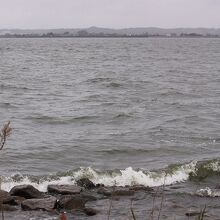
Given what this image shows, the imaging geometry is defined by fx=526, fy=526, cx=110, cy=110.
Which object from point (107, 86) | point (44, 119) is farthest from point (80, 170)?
point (107, 86)

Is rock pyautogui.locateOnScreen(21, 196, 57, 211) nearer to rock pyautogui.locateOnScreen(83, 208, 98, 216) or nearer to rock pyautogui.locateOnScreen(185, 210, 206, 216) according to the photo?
rock pyautogui.locateOnScreen(83, 208, 98, 216)

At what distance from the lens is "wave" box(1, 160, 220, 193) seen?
1293 cm

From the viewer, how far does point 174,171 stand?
14.0 m

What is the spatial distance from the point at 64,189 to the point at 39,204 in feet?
4.66

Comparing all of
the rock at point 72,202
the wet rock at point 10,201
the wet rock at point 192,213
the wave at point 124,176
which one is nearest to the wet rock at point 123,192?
the wave at point 124,176

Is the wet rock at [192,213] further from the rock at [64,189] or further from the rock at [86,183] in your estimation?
the rock at [86,183]

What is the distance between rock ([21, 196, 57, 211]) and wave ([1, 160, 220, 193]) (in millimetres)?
1876

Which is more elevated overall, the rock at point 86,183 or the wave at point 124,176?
the rock at point 86,183

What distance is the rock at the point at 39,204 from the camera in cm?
1017

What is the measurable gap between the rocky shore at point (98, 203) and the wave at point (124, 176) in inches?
31.2

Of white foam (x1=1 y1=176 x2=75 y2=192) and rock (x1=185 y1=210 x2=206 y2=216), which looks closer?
rock (x1=185 y1=210 x2=206 y2=216)

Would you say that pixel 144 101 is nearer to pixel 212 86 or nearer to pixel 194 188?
pixel 212 86

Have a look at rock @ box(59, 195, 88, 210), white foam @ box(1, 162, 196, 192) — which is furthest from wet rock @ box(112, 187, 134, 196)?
rock @ box(59, 195, 88, 210)

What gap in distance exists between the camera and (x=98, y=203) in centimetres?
1093
